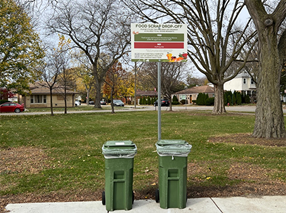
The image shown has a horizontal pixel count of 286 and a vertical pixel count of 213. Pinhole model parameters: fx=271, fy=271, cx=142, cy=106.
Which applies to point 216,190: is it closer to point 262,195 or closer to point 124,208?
point 262,195

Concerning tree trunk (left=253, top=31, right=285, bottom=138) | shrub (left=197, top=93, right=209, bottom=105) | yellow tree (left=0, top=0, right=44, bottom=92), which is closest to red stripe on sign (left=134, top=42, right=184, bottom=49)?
tree trunk (left=253, top=31, right=285, bottom=138)

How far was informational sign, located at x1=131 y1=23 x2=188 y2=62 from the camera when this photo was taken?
463cm

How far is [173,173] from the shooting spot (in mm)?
3785

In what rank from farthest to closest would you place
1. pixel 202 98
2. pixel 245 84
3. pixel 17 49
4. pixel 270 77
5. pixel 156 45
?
pixel 245 84 < pixel 202 98 < pixel 17 49 < pixel 270 77 < pixel 156 45

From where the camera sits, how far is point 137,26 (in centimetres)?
465

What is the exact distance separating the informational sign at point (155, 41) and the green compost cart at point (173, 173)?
1.66m

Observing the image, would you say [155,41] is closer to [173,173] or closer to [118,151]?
[118,151]

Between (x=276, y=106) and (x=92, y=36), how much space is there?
102 ft

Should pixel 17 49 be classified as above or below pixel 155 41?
above

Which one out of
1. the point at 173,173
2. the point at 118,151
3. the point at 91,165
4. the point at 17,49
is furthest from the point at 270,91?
the point at 17,49

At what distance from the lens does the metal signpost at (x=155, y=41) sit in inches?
182

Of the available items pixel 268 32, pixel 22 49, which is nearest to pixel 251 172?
pixel 268 32

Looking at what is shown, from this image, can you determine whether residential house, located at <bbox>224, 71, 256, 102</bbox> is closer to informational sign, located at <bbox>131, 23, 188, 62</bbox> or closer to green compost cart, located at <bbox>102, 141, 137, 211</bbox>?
informational sign, located at <bbox>131, 23, 188, 62</bbox>

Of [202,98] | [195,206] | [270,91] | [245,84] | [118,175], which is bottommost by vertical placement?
[195,206]
